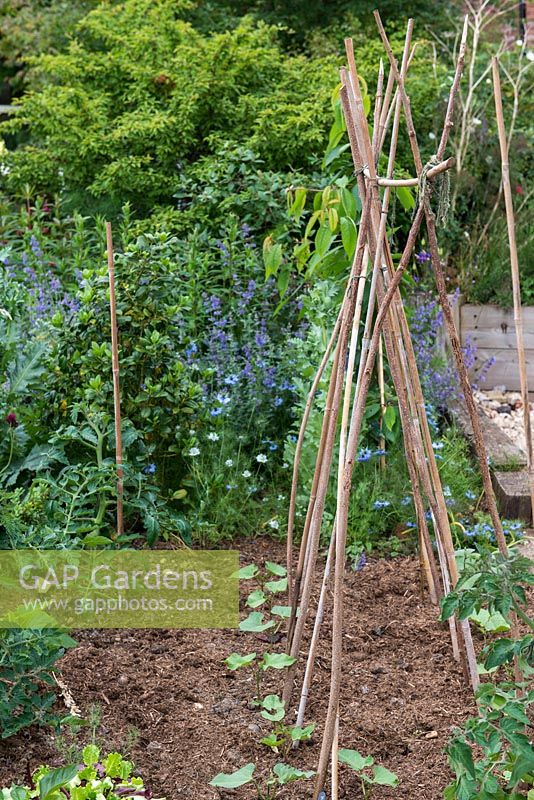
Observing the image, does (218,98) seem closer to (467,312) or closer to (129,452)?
(467,312)

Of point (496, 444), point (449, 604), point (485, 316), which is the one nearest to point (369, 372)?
point (449, 604)

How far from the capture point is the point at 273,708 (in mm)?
2662

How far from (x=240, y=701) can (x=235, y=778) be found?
0.49 meters

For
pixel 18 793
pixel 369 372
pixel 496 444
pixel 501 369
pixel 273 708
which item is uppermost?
pixel 369 372

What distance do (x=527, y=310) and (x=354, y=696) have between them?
3.64m

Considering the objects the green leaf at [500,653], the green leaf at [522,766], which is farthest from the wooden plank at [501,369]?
the green leaf at [522,766]

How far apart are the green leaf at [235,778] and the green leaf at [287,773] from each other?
62 mm

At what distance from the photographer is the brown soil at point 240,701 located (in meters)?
2.47

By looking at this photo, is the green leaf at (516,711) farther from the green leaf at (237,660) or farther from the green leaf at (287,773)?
the green leaf at (237,660)

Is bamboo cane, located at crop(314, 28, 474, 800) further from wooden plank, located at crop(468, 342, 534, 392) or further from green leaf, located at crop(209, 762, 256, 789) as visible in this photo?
wooden plank, located at crop(468, 342, 534, 392)

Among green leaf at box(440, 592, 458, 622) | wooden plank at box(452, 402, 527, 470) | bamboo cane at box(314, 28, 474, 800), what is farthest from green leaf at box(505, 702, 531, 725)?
wooden plank at box(452, 402, 527, 470)

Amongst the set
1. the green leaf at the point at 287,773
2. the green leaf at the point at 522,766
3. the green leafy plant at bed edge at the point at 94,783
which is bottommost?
the green leaf at the point at 287,773

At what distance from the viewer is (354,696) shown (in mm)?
2840

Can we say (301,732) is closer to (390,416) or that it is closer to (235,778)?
(235,778)
